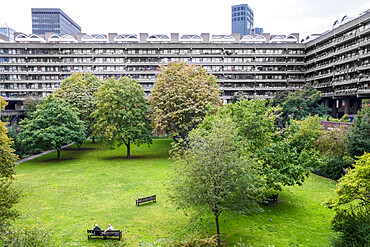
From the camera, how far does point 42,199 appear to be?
79.8ft

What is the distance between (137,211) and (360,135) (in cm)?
2288

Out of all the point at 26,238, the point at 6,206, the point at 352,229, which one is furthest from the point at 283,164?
the point at 6,206

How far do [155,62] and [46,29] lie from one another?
125050 mm

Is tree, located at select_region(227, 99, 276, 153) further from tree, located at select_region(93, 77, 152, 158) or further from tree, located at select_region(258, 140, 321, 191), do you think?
tree, located at select_region(93, 77, 152, 158)

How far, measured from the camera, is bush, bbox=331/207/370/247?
43.7 ft

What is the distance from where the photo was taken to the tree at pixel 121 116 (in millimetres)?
40812

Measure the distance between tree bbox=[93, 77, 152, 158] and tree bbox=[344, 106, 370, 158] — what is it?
26.6 m

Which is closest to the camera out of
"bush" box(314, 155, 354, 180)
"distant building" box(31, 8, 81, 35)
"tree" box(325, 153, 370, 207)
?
"tree" box(325, 153, 370, 207)

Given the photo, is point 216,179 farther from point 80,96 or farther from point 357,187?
point 80,96

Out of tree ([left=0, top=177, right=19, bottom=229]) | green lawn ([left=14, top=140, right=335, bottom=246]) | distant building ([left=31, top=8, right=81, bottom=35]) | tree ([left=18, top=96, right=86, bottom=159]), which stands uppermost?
distant building ([left=31, top=8, right=81, bottom=35])

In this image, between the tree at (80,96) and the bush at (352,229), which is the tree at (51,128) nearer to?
the tree at (80,96)

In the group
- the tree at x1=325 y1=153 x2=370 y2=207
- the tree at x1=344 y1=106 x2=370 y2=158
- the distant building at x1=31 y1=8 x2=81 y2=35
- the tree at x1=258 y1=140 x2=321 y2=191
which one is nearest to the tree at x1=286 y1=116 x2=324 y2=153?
the tree at x1=344 y1=106 x2=370 y2=158

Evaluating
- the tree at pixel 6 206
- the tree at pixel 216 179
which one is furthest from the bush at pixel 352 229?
the tree at pixel 6 206

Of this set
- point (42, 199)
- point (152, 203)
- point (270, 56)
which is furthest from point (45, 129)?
point (270, 56)
